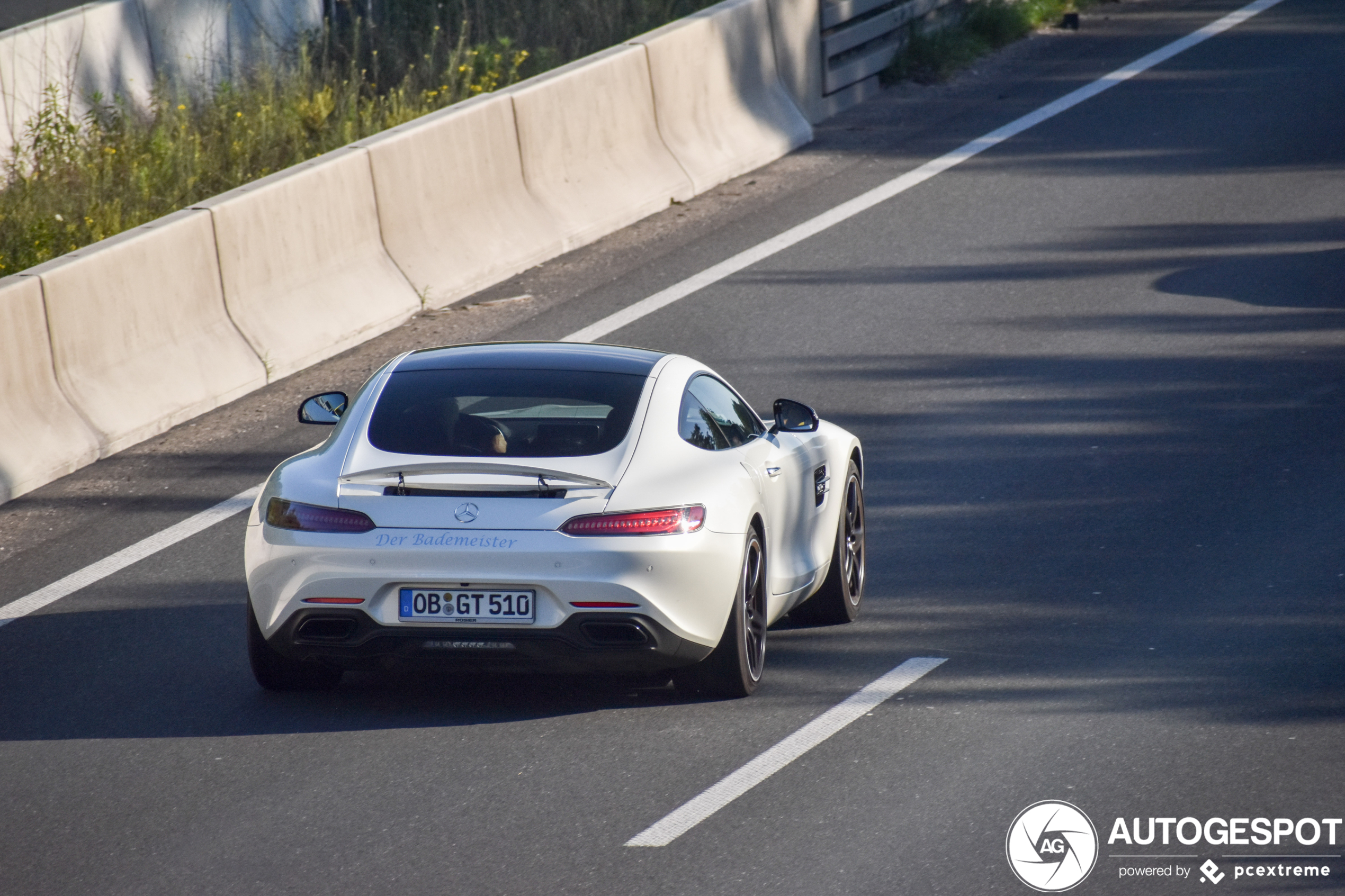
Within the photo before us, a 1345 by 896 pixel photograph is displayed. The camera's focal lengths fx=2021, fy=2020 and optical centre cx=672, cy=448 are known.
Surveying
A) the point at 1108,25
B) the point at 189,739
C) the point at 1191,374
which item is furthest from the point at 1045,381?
the point at 1108,25

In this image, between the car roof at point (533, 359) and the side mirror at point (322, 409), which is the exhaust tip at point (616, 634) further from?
the side mirror at point (322, 409)

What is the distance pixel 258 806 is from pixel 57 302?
569 centimetres

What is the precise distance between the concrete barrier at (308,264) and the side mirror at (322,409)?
4398mm

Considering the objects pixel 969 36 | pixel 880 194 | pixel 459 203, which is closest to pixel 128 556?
pixel 459 203

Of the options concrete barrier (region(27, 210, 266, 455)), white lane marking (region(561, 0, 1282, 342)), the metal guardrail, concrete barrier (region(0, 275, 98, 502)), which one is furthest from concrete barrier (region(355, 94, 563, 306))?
the metal guardrail

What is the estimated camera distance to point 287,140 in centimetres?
1636

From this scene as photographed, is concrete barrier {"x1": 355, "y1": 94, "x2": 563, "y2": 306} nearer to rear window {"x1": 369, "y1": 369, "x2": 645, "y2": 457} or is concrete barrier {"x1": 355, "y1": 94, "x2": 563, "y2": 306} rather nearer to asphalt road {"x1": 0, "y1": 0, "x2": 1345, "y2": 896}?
asphalt road {"x1": 0, "y1": 0, "x2": 1345, "y2": 896}

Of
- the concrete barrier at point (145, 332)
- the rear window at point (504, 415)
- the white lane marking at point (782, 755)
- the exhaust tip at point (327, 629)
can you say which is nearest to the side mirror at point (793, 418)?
the rear window at point (504, 415)

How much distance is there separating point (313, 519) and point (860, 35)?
1398cm

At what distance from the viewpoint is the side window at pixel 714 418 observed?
7926mm

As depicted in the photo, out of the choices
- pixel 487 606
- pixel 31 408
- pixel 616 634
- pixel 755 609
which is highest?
pixel 487 606

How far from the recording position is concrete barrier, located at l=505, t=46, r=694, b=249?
628 inches

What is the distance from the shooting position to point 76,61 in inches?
643

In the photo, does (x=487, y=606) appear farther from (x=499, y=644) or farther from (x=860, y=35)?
(x=860, y=35)
